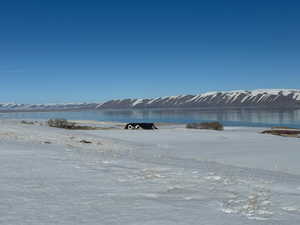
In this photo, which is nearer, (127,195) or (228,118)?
(127,195)

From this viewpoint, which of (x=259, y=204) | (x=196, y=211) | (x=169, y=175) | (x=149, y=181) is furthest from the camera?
(x=169, y=175)

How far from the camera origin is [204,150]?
17.0 meters

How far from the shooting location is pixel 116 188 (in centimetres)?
557

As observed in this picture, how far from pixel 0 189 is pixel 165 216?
251 cm

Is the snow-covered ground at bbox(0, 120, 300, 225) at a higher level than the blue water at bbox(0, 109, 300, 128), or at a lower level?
lower

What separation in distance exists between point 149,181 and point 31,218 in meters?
2.73

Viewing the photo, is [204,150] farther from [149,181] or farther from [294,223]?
[294,223]

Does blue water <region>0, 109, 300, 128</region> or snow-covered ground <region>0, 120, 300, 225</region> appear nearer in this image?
snow-covered ground <region>0, 120, 300, 225</region>

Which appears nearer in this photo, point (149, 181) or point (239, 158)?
point (149, 181)

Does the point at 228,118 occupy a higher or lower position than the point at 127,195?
higher

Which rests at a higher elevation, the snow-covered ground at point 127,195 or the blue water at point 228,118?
the blue water at point 228,118

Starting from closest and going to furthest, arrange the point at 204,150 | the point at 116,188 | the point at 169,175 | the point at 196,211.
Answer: the point at 196,211
the point at 116,188
the point at 169,175
the point at 204,150

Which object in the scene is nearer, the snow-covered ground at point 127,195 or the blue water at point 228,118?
the snow-covered ground at point 127,195

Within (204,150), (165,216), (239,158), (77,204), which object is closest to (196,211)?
(165,216)
